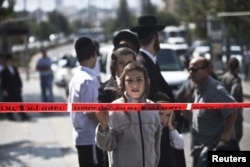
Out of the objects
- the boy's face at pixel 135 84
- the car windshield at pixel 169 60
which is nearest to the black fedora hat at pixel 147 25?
the boy's face at pixel 135 84

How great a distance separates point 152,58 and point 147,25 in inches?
17.1

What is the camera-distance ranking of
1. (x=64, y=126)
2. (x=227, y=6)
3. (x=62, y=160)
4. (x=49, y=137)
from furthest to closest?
(x=227, y=6) < (x=64, y=126) < (x=49, y=137) < (x=62, y=160)

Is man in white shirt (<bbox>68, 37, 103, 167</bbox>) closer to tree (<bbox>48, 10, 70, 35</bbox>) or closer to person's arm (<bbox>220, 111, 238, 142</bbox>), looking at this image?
person's arm (<bbox>220, 111, 238, 142</bbox>)

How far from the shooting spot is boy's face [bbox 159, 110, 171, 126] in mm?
4367

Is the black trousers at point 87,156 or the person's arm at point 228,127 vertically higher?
the person's arm at point 228,127

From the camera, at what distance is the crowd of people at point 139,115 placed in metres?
3.93

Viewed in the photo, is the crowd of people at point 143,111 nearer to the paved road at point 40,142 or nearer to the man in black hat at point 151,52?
the man in black hat at point 151,52

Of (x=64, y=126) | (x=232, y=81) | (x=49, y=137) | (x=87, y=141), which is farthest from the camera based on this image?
(x=64, y=126)

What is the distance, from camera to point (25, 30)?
24422 millimetres

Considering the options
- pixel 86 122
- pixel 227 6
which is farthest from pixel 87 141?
pixel 227 6

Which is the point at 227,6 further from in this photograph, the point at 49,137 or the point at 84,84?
the point at 84,84

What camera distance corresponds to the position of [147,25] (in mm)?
5379

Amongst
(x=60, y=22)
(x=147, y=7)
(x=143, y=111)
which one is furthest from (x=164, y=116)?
(x=60, y=22)

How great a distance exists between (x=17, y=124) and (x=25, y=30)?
1102 cm
